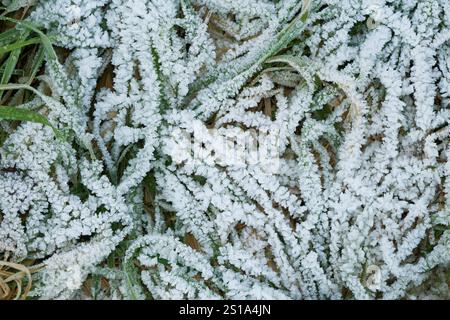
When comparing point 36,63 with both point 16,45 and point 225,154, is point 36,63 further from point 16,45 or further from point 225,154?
point 225,154

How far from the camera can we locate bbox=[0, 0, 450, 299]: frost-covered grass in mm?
899

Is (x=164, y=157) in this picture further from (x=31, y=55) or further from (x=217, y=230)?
(x=31, y=55)

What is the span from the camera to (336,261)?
915mm

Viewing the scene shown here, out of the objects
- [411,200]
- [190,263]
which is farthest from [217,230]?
[411,200]

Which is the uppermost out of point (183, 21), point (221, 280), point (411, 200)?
point (183, 21)

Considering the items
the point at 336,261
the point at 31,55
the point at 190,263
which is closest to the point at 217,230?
the point at 190,263

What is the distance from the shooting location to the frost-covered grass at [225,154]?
35.4 inches

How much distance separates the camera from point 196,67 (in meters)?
0.93

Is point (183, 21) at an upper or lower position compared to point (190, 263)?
upper

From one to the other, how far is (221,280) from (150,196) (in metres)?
0.17

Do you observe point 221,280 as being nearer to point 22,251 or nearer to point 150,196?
point 150,196

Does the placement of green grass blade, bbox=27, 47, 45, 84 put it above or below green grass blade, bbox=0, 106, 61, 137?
above

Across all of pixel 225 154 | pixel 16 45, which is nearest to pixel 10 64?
pixel 16 45

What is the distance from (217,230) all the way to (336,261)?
7.0 inches
